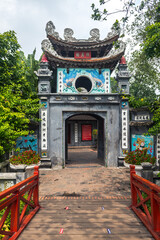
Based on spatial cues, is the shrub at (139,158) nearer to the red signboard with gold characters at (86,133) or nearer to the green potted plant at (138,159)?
the green potted plant at (138,159)

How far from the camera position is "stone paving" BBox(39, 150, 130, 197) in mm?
5504

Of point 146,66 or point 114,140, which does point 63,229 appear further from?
point 146,66

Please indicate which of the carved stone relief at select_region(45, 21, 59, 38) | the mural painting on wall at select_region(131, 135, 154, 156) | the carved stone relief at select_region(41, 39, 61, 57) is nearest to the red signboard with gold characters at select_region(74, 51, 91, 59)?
the carved stone relief at select_region(41, 39, 61, 57)

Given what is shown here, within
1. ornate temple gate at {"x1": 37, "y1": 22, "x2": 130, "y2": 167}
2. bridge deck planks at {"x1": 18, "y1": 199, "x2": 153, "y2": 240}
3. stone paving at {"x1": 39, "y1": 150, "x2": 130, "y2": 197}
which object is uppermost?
ornate temple gate at {"x1": 37, "y1": 22, "x2": 130, "y2": 167}

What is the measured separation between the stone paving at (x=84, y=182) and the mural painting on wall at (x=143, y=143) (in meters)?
1.61

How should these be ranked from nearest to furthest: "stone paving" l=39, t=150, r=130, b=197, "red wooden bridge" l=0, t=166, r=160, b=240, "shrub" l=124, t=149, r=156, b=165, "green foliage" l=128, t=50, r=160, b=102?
"red wooden bridge" l=0, t=166, r=160, b=240 < "stone paving" l=39, t=150, r=130, b=197 < "shrub" l=124, t=149, r=156, b=165 < "green foliage" l=128, t=50, r=160, b=102

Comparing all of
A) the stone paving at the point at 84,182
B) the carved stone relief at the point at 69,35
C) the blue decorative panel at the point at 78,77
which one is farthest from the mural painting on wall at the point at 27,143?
the carved stone relief at the point at 69,35

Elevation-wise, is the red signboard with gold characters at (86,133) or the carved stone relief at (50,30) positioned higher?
the carved stone relief at (50,30)

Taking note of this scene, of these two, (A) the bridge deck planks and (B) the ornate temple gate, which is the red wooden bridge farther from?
(B) the ornate temple gate

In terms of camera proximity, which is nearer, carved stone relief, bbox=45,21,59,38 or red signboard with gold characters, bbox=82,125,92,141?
carved stone relief, bbox=45,21,59,38

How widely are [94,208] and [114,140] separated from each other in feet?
17.5

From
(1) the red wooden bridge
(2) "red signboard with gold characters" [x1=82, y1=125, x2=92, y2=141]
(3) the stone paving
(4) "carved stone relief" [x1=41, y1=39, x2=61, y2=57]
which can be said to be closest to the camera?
(1) the red wooden bridge

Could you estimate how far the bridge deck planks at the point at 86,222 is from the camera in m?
3.09

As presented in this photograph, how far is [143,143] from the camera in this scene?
28.8 feet
